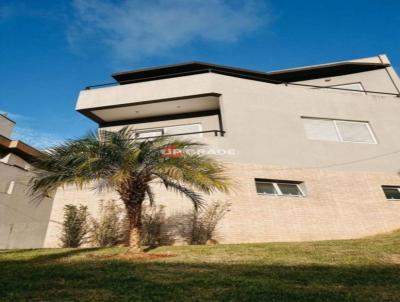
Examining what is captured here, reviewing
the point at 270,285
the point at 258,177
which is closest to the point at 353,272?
the point at 270,285

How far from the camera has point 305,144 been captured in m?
12.8

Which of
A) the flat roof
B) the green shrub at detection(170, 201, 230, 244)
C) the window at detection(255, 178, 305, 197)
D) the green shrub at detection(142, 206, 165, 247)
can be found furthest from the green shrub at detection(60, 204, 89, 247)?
the flat roof

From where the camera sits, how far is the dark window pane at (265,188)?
1120 centimetres

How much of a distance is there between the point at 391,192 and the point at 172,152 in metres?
10.9

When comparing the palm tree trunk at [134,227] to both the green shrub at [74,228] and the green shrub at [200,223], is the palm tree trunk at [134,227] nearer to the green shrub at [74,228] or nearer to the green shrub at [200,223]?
the green shrub at [200,223]

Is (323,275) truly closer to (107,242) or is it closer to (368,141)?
(107,242)

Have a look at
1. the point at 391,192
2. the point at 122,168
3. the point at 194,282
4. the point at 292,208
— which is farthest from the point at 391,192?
the point at 122,168

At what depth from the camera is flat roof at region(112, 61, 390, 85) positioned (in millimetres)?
16344

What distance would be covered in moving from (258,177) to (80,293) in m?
8.67

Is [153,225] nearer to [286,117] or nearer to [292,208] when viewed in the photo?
[292,208]

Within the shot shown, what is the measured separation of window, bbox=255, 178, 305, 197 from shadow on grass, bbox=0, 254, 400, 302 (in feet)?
19.3

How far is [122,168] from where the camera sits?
273 inches

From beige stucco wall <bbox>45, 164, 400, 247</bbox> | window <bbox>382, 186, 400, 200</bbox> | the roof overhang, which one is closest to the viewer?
beige stucco wall <bbox>45, 164, 400, 247</bbox>

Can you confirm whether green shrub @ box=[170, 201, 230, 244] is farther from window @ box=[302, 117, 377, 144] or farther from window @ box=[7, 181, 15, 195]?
window @ box=[7, 181, 15, 195]
